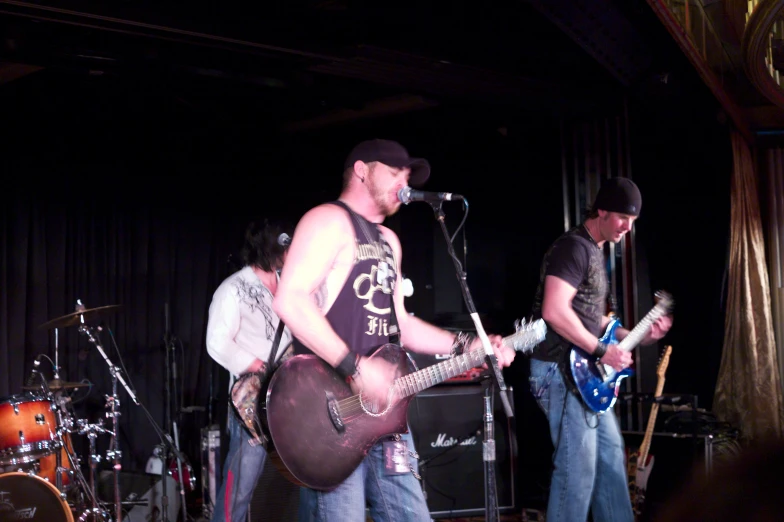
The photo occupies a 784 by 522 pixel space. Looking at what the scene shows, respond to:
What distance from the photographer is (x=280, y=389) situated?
2793 millimetres

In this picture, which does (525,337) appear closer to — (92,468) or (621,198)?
(621,198)

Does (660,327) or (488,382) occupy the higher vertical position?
(660,327)

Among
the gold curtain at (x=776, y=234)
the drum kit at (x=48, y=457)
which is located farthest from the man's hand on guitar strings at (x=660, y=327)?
the gold curtain at (x=776, y=234)

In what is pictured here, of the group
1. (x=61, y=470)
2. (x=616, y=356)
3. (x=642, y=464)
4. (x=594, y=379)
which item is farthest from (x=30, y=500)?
(x=642, y=464)

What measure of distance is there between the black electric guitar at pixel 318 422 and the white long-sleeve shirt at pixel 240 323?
1.68m

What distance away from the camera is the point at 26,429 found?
517 centimetres

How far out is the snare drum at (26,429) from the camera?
16.7ft

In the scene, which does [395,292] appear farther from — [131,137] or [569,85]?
[131,137]

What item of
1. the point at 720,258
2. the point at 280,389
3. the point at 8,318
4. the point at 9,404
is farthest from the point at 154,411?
the point at 720,258

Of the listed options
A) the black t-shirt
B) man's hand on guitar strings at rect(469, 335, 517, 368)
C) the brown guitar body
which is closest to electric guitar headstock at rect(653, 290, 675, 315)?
the black t-shirt

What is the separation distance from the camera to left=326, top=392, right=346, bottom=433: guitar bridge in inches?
111

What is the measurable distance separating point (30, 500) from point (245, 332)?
1.74 metres

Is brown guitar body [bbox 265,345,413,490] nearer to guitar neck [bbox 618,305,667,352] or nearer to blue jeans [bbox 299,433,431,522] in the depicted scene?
blue jeans [bbox 299,433,431,522]

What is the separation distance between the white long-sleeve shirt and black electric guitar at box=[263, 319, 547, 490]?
66.2 inches
